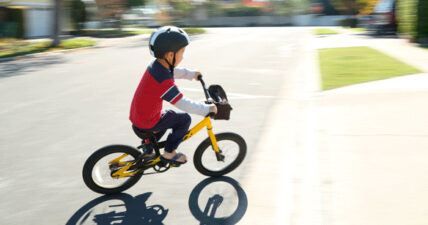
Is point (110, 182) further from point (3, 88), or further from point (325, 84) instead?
point (3, 88)

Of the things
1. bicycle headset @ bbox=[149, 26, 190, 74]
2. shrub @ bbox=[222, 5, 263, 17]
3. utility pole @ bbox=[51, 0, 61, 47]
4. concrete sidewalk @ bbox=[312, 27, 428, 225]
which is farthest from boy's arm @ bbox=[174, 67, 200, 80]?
shrub @ bbox=[222, 5, 263, 17]

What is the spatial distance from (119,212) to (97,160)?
54 centimetres

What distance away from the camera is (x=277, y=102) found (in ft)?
26.3

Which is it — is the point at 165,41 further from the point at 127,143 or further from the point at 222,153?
the point at 127,143

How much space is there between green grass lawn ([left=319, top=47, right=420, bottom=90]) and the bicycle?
16.5 feet

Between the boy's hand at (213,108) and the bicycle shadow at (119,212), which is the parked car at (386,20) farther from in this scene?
the bicycle shadow at (119,212)

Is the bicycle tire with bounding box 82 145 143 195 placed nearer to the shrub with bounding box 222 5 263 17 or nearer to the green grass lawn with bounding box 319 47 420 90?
the green grass lawn with bounding box 319 47 420 90

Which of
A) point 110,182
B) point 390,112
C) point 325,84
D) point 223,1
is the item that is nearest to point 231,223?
point 110,182

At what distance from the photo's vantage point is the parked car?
2350 cm

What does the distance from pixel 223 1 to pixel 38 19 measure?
47721 mm

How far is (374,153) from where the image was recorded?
4.83 meters

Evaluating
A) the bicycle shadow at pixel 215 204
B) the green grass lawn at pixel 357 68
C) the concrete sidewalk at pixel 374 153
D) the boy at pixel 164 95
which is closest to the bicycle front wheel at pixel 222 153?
the bicycle shadow at pixel 215 204

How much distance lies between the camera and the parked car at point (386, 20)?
23.5 metres

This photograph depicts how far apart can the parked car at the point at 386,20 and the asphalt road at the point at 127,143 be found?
14549 millimetres
